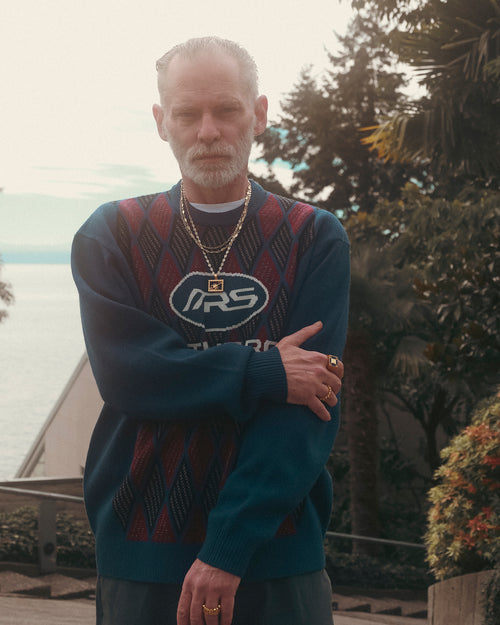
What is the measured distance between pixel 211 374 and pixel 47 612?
489 centimetres

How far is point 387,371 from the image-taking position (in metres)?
13.8

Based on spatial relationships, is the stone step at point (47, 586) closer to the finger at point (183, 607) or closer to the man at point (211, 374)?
the man at point (211, 374)

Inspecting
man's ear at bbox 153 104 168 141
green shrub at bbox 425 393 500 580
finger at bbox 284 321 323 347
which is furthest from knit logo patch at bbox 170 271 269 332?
green shrub at bbox 425 393 500 580

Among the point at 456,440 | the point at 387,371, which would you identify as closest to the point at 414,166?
the point at 387,371

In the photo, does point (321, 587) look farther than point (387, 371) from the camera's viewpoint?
No

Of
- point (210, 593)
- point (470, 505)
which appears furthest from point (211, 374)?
point (470, 505)

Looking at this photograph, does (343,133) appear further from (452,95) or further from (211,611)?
(211,611)

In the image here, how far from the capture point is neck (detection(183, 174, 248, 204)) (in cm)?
182

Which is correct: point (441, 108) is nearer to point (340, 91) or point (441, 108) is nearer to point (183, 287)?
point (183, 287)

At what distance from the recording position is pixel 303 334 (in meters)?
1.67

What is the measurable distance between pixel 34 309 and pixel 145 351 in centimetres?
8651

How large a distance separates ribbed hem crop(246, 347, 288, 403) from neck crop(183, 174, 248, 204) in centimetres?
44

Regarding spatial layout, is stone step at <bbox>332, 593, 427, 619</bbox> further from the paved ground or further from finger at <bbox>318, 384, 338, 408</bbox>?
finger at <bbox>318, 384, 338, 408</bbox>

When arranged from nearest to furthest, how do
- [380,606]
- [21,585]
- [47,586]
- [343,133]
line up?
[21,585]
[47,586]
[380,606]
[343,133]
